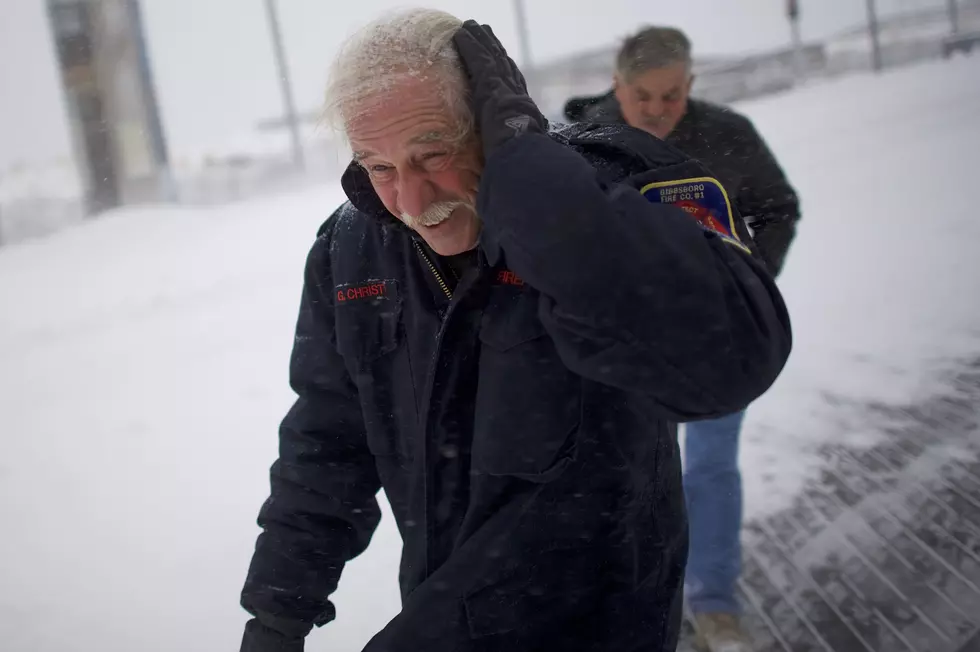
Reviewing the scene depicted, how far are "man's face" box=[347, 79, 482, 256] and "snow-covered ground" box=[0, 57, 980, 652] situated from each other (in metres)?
1.66

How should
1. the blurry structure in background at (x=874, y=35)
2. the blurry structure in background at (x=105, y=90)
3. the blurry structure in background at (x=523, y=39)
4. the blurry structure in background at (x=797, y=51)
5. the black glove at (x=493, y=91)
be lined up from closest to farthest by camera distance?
the black glove at (x=493, y=91) < the blurry structure in background at (x=105, y=90) < the blurry structure in background at (x=523, y=39) < the blurry structure in background at (x=797, y=51) < the blurry structure in background at (x=874, y=35)

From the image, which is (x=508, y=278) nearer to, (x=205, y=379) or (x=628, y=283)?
(x=628, y=283)

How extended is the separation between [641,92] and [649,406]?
4.82 ft

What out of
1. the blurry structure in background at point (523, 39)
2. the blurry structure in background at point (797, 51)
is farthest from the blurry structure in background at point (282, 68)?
the blurry structure in background at point (797, 51)

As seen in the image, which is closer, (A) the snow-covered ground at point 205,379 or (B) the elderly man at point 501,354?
(B) the elderly man at point 501,354

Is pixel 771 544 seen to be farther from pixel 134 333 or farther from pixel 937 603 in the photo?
pixel 134 333

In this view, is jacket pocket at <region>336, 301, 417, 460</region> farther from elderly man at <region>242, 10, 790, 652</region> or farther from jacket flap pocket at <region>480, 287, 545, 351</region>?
jacket flap pocket at <region>480, 287, 545, 351</region>

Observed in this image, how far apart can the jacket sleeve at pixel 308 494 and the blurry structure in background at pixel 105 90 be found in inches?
170

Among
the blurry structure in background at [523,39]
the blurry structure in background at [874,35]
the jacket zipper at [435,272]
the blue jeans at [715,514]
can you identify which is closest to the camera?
the jacket zipper at [435,272]

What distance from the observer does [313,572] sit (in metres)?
1.45

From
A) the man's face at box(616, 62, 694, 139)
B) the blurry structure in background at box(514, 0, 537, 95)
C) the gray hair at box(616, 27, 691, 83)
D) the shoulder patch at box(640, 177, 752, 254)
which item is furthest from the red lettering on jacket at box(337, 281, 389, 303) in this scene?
the blurry structure in background at box(514, 0, 537, 95)

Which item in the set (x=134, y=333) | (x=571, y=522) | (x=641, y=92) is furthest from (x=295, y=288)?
(x=571, y=522)

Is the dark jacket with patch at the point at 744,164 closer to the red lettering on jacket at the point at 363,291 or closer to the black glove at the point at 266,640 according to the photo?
the red lettering on jacket at the point at 363,291

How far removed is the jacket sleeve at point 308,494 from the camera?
4.66ft
